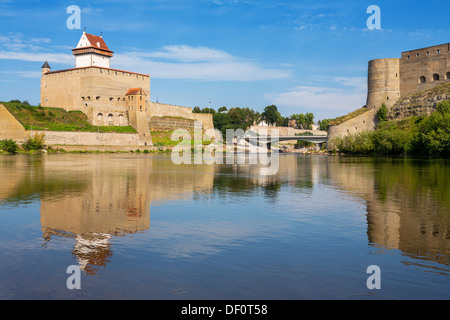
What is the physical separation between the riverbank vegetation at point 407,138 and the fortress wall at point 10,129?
37635 millimetres

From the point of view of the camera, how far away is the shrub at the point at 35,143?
43781mm

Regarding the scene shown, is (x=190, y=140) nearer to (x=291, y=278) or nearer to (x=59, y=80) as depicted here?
(x=59, y=80)

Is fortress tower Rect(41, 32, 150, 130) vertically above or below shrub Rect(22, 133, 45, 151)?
above

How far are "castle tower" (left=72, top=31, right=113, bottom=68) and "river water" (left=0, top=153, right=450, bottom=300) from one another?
171ft

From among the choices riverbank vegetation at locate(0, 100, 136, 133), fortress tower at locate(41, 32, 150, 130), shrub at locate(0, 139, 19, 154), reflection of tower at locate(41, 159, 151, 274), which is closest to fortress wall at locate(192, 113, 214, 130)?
fortress tower at locate(41, 32, 150, 130)

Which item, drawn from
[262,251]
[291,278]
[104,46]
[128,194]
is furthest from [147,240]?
[104,46]

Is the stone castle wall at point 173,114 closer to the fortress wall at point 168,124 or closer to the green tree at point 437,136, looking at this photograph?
the fortress wall at point 168,124

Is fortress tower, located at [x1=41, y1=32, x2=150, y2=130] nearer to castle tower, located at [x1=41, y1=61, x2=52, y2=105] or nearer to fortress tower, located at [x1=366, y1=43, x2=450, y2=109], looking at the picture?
castle tower, located at [x1=41, y1=61, x2=52, y2=105]

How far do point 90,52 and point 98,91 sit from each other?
603 cm

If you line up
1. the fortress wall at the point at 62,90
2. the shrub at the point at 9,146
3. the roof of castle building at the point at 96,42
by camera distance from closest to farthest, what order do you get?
the shrub at the point at 9,146, the fortress wall at the point at 62,90, the roof of castle building at the point at 96,42

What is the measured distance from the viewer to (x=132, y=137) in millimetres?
57781

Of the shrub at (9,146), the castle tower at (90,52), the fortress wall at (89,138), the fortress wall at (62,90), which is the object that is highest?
the castle tower at (90,52)

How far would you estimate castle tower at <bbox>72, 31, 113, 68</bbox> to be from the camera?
58.0 meters

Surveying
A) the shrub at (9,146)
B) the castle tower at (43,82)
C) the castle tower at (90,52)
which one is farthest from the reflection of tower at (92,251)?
the castle tower at (43,82)
